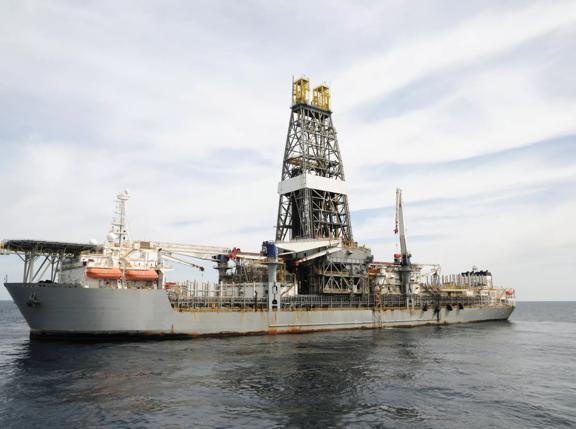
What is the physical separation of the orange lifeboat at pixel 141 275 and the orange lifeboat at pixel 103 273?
31.7 inches

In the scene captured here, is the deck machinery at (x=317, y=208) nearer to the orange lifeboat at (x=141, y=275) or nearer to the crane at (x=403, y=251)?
the crane at (x=403, y=251)

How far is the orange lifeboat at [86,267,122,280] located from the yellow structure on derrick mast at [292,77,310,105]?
4028 centimetres

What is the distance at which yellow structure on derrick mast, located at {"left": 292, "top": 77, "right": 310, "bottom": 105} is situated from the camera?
70312 millimetres

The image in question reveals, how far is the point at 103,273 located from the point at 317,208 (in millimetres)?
33773

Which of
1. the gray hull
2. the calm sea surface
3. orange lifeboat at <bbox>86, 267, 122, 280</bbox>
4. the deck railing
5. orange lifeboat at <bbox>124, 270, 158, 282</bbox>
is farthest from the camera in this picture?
the deck railing

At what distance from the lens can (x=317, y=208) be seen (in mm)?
66750

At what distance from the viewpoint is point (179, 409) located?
21047 millimetres

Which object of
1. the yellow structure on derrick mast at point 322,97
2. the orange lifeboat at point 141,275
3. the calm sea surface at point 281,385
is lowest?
the calm sea surface at point 281,385

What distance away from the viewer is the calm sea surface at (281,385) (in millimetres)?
19984

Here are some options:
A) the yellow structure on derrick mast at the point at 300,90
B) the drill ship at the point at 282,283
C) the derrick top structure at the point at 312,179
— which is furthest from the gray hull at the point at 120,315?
the yellow structure on derrick mast at the point at 300,90

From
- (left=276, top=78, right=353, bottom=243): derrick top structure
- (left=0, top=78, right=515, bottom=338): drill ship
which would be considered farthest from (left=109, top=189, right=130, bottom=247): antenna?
(left=276, top=78, right=353, bottom=243): derrick top structure

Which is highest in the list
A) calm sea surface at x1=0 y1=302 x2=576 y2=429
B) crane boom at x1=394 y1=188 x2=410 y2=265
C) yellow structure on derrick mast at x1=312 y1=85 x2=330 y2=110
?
yellow structure on derrick mast at x1=312 y1=85 x2=330 y2=110

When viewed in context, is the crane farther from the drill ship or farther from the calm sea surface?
the calm sea surface

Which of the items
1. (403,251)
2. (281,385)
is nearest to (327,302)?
A: (403,251)
